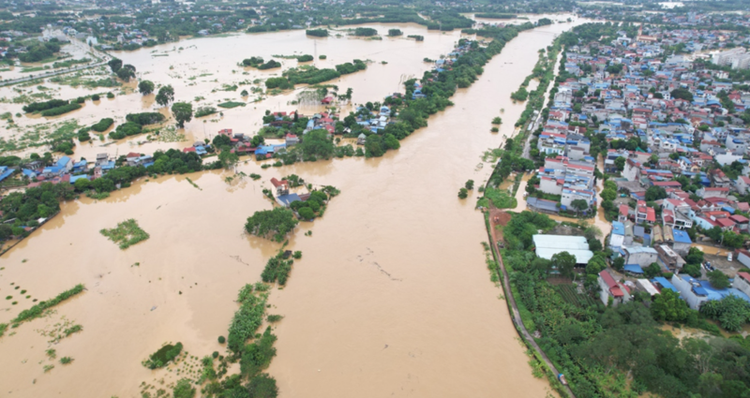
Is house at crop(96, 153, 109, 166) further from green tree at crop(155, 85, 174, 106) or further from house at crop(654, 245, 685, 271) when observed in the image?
house at crop(654, 245, 685, 271)

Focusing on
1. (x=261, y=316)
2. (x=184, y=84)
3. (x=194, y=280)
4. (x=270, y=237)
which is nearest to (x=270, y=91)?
(x=184, y=84)

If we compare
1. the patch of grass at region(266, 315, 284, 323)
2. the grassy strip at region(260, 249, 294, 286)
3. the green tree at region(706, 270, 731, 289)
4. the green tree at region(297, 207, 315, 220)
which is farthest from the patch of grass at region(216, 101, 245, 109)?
the green tree at region(706, 270, 731, 289)

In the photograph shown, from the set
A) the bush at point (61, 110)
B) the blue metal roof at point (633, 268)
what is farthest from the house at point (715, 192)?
the bush at point (61, 110)

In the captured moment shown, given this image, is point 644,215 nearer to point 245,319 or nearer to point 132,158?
point 245,319

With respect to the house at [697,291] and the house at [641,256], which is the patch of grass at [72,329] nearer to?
the house at [641,256]

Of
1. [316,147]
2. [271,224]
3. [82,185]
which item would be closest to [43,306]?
[271,224]

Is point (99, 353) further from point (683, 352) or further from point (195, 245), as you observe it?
point (683, 352)
